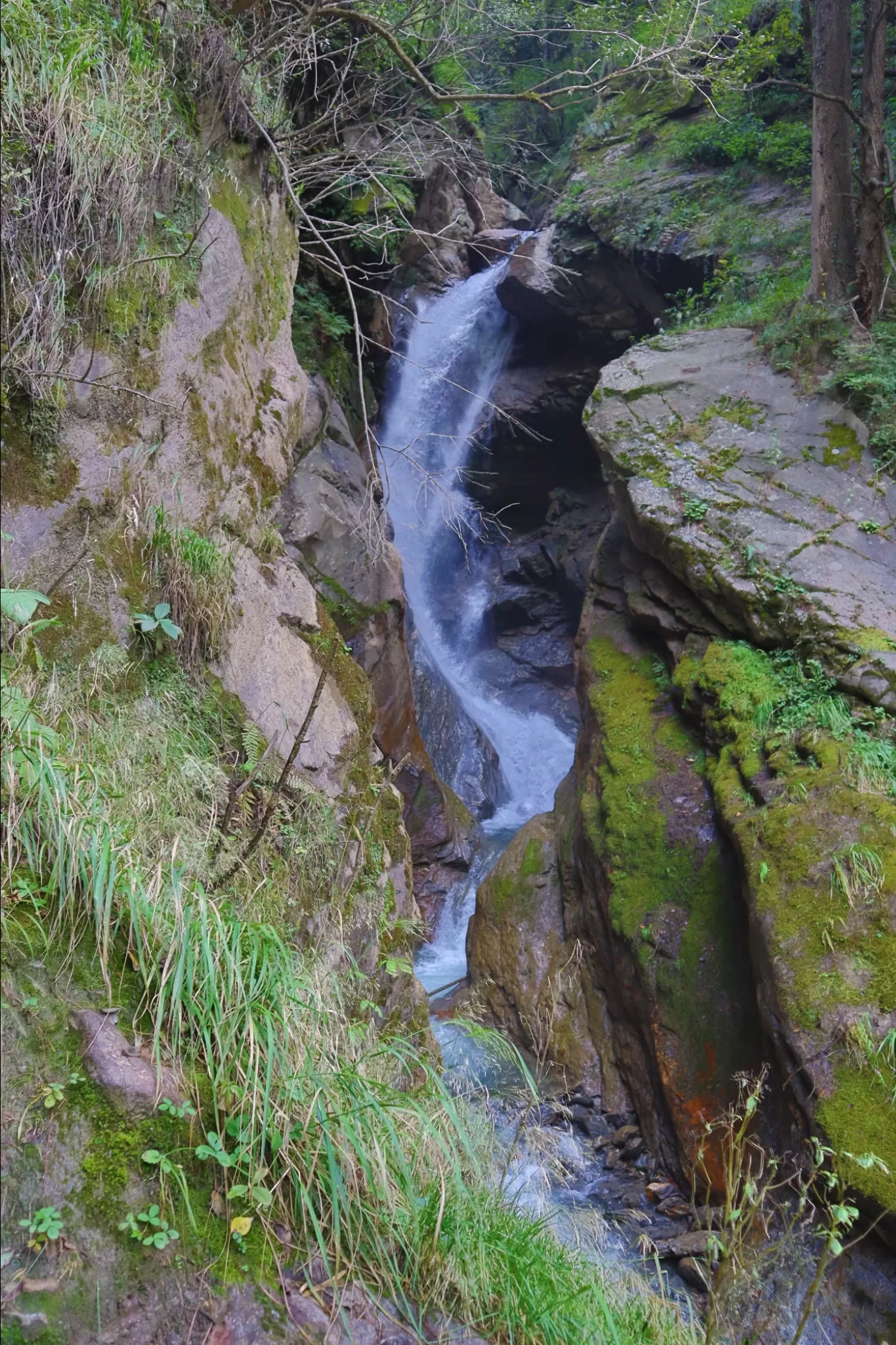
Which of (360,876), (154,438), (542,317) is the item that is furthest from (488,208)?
(360,876)

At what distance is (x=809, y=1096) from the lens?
3.82 metres

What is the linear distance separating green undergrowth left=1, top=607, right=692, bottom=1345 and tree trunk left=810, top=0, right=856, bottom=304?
25.7ft

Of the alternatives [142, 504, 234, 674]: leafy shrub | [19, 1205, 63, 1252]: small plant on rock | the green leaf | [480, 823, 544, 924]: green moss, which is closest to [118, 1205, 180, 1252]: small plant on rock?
[19, 1205, 63, 1252]: small plant on rock

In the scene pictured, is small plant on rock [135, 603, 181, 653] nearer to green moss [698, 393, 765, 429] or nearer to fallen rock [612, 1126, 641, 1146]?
fallen rock [612, 1126, 641, 1146]

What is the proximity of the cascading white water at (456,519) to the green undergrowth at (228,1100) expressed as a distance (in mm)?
8501

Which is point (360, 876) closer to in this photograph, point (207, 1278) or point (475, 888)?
point (207, 1278)

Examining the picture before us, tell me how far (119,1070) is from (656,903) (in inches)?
177

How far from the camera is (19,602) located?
85.4 inches

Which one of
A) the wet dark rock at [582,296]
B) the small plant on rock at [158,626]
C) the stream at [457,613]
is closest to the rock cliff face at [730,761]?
the stream at [457,613]

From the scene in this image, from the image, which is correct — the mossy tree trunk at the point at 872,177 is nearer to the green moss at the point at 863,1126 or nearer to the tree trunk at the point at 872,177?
the tree trunk at the point at 872,177

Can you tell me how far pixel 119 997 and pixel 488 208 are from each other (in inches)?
675

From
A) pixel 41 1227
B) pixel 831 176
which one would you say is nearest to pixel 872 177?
pixel 831 176

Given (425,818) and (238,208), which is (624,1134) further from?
(238,208)

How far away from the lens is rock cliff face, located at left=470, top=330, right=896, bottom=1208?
4172 millimetres
